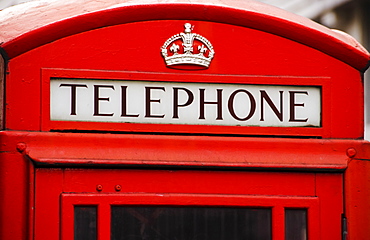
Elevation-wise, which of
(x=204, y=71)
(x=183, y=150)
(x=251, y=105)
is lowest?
(x=183, y=150)

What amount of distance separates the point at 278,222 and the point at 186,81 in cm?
57

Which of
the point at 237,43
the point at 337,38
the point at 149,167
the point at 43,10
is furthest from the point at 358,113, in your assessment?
the point at 43,10

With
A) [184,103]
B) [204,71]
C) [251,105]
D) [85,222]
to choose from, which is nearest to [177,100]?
[184,103]

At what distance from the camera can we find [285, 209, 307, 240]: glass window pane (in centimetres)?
253

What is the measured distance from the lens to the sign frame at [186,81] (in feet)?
8.03

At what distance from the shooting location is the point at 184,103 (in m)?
2.52

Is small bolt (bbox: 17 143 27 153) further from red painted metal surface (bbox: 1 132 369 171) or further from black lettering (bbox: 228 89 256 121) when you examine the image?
black lettering (bbox: 228 89 256 121)

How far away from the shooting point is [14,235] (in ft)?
7.77

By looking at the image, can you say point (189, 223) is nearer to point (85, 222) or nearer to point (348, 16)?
point (85, 222)

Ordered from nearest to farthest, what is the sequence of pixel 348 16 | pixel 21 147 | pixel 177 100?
1. pixel 21 147
2. pixel 177 100
3. pixel 348 16

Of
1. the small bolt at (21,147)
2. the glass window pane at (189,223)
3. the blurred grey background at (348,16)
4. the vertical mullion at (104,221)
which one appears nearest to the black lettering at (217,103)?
the glass window pane at (189,223)

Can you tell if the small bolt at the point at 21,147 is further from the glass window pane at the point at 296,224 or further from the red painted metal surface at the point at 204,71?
the glass window pane at the point at 296,224

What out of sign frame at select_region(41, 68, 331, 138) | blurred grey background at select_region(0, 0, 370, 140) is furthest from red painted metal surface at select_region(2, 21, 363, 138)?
blurred grey background at select_region(0, 0, 370, 140)

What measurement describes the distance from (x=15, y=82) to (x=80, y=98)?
214mm
